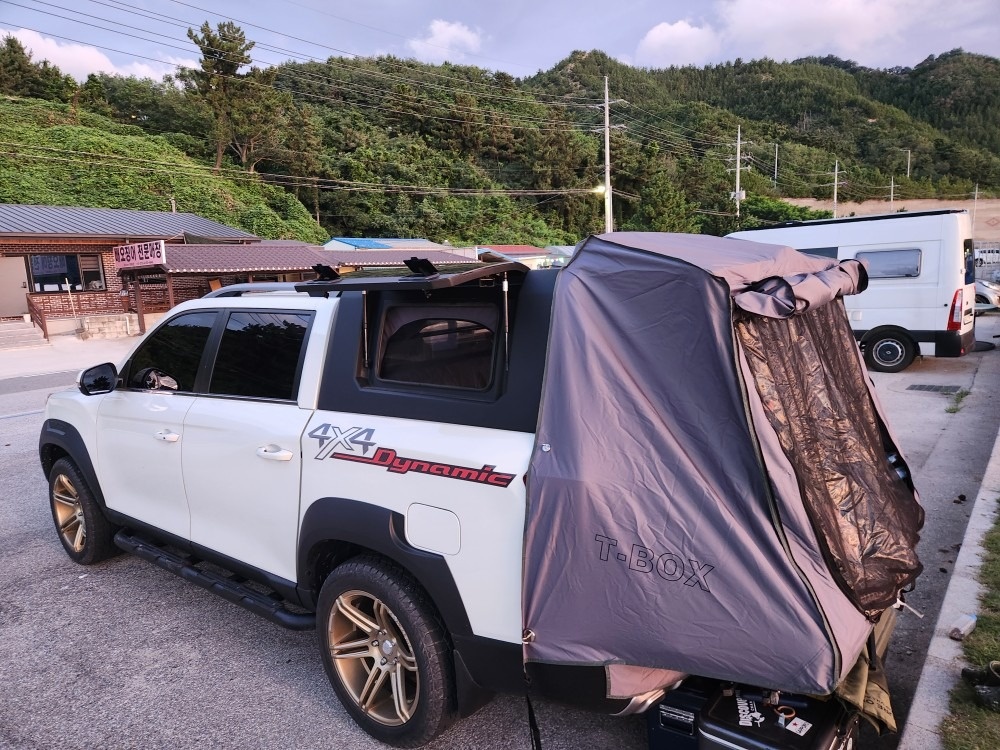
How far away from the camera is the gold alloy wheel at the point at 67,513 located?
457 cm

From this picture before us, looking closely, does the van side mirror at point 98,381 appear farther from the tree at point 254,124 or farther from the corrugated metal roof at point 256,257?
the tree at point 254,124

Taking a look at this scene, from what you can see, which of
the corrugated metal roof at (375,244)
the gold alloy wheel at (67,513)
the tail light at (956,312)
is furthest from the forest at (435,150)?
the gold alloy wheel at (67,513)

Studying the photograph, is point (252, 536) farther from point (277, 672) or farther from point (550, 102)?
point (550, 102)

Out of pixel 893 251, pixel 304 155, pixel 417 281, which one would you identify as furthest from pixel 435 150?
pixel 417 281

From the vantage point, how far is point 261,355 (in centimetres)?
327

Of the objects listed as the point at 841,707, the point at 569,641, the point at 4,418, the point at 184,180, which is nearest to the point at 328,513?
the point at 569,641

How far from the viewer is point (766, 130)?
106125mm

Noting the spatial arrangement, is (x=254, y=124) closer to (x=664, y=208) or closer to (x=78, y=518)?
(x=664, y=208)

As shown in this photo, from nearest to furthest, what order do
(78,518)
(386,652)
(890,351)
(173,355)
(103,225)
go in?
(386,652) → (173,355) → (78,518) → (890,351) → (103,225)

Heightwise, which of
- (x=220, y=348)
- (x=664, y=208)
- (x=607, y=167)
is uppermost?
(x=607, y=167)

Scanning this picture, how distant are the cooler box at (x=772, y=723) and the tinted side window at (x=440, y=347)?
4.34 ft

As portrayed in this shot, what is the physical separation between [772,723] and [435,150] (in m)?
69.8

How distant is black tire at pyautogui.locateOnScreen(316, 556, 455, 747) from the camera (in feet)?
7.98

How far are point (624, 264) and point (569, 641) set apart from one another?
1.24 metres
